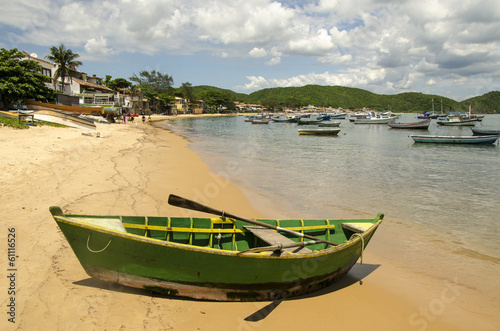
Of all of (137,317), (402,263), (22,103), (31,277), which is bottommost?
(402,263)

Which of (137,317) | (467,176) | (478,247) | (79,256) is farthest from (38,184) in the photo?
(467,176)

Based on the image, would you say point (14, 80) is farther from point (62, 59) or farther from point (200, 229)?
point (200, 229)

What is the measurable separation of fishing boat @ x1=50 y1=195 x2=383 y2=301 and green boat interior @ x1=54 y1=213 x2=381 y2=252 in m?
0.02

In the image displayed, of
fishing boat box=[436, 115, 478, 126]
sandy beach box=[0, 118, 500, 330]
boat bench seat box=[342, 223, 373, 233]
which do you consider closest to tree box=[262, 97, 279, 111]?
fishing boat box=[436, 115, 478, 126]

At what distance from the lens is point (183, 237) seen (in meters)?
5.70

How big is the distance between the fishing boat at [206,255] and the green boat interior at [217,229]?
0.06 ft

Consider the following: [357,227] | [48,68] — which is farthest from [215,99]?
[357,227]

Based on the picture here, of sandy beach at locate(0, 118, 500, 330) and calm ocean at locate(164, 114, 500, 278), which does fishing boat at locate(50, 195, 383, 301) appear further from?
calm ocean at locate(164, 114, 500, 278)

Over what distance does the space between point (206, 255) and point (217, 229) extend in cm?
126

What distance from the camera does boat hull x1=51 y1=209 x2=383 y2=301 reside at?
4398mm

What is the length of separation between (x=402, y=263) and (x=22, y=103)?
38707 millimetres

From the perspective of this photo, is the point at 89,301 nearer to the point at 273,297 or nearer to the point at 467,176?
the point at 273,297

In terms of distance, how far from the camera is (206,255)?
462 cm

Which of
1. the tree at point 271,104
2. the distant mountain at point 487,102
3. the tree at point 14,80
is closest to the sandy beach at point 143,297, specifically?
the tree at point 14,80
